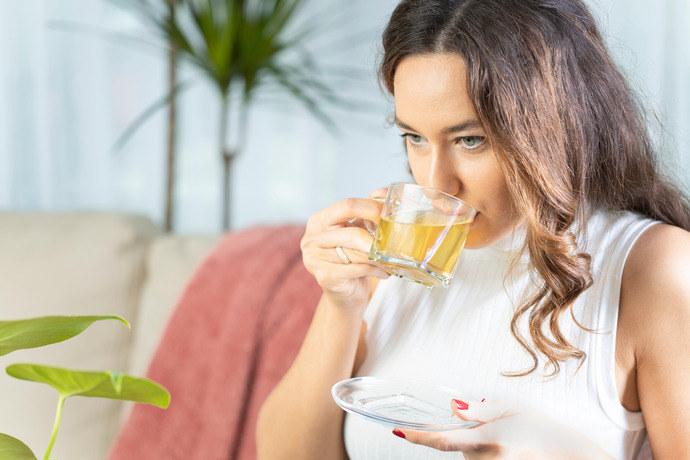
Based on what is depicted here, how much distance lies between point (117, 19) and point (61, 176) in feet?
2.22

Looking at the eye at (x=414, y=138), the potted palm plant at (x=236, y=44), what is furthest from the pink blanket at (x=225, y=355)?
the potted palm plant at (x=236, y=44)

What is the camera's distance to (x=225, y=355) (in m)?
1.52

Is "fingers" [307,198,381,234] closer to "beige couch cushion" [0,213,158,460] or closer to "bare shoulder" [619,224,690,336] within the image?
"bare shoulder" [619,224,690,336]

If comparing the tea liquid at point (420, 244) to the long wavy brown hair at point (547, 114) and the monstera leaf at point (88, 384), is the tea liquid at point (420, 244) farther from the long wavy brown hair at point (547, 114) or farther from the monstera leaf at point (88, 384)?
the monstera leaf at point (88, 384)

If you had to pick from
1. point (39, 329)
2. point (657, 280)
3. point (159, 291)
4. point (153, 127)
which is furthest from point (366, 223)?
point (153, 127)

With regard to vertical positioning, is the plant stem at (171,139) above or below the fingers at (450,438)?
above

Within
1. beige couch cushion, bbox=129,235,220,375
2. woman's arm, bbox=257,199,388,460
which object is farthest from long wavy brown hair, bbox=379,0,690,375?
beige couch cushion, bbox=129,235,220,375

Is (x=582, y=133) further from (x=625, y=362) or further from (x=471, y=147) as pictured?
(x=625, y=362)

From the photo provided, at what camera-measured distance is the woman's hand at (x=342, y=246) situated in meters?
0.91

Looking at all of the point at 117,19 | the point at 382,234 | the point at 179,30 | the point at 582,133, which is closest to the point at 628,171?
the point at 582,133

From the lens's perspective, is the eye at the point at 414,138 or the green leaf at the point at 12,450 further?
the eye at the point at 414,138

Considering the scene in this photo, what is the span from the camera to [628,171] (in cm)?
100

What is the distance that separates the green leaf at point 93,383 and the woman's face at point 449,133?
541 mm

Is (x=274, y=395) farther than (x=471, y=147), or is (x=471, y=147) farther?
(x=274, y=395)
